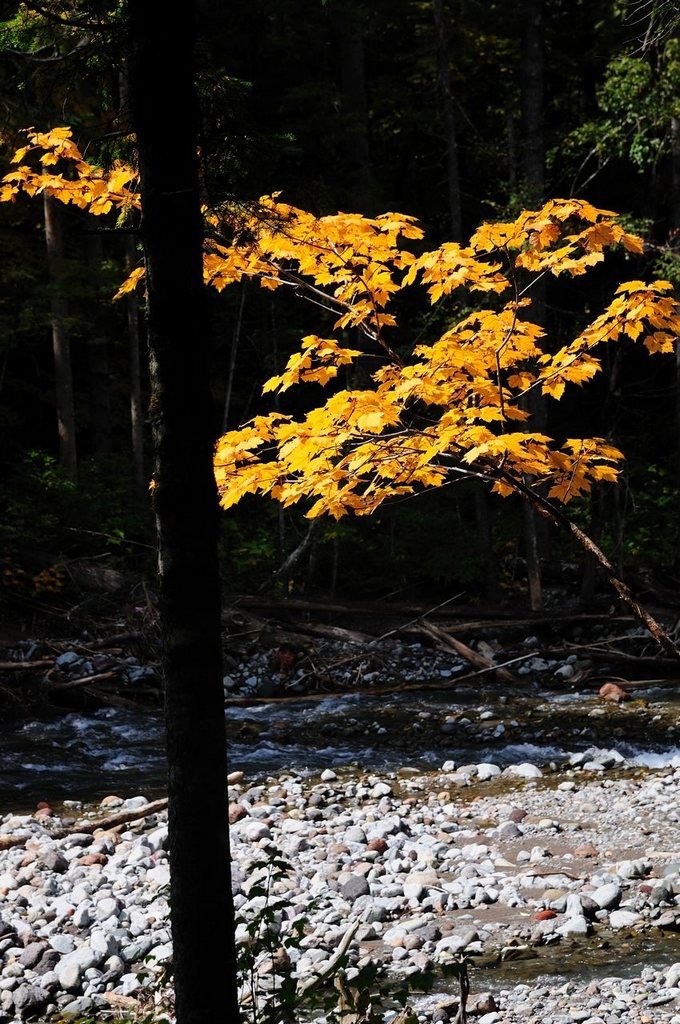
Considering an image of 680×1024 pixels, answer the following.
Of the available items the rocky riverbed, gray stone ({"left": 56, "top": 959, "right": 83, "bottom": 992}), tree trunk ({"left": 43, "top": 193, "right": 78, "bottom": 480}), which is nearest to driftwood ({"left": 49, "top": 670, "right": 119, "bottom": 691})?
the rocky riverbed

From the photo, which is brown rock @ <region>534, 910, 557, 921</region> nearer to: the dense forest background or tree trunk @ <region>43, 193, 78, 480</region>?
the dense forest background

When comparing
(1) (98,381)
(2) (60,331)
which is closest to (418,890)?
(2) (60,331)

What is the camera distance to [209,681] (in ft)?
9.66

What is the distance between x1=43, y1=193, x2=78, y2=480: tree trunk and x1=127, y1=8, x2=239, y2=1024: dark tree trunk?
1231 centimetres

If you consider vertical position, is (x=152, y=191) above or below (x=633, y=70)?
below

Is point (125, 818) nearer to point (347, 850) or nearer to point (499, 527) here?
point (347, 850)

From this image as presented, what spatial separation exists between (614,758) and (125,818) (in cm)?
396

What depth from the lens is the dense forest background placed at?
13695 millimetres

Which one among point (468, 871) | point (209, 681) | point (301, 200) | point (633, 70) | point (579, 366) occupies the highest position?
point (633, 70)

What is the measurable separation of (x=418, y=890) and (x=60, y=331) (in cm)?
1178

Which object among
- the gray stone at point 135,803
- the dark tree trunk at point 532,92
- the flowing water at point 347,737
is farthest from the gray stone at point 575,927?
the dark tree trunk at point 532,92

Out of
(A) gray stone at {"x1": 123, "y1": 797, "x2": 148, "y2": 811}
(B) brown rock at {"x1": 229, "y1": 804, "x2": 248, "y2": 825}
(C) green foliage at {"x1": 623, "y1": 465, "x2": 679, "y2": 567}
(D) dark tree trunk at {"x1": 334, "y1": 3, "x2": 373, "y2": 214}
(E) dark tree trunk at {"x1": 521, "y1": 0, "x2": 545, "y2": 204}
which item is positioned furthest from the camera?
(C) green foliage at {"x1": 623, "y1": 465, "x2": 679, "y2": 567}

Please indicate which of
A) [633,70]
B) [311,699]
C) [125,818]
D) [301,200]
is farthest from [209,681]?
[633,70]

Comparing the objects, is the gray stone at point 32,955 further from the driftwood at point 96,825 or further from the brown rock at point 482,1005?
the brown rock at point 482,1005
